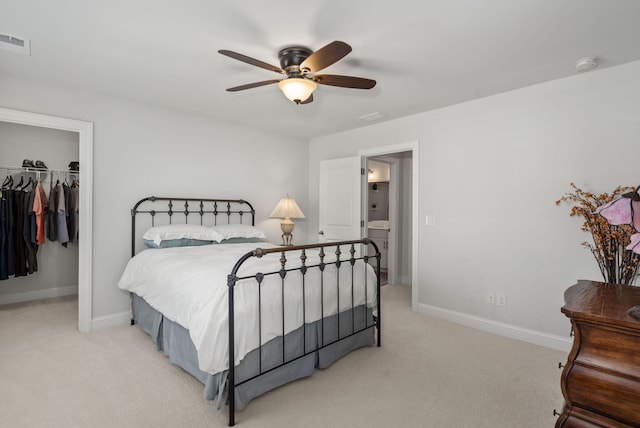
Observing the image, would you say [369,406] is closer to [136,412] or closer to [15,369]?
[136,412]

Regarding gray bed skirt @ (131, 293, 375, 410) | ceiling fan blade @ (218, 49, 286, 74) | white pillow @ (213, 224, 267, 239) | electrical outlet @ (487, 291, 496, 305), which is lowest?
gray bed skirt @ (131, 293, 375, 410)

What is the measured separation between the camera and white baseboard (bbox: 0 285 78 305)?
162 inches

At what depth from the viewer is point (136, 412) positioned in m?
2.01

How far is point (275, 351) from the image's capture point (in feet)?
7.32

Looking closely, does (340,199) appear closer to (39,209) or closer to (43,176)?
(39,209)

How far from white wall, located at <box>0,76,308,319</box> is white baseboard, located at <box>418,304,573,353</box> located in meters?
2.89

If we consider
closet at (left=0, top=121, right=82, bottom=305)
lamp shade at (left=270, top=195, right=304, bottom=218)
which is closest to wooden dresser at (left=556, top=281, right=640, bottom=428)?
lamp shade at (left=270, top=195, right=304, bottom=218)

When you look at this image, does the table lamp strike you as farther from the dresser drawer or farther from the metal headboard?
the dresser drawer

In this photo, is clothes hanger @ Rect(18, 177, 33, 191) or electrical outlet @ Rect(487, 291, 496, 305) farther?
clothes hanger @ Rect(18, 177, 33, 191)

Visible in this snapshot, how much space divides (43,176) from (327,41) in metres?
4.23

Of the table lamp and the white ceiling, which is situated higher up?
the white ceiling

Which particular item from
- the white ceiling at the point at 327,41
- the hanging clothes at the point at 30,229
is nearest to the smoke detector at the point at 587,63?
the white ceiling at the point at 327,41

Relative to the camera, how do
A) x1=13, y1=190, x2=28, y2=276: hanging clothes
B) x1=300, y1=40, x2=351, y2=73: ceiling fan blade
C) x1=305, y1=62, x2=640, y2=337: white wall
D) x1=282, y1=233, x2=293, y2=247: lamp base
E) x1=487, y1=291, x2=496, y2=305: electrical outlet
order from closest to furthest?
1. x1=300, y1=40, x2=351, y2=73: ceiling fan blade
2. x1=305, y1=62, x2=640, y2=337: white wall
3. x1=487, y1=291, x2=496, y2=305: electrical outlet
4. x1=13, y1=190, x2=28, y2=276: hanging clothes
5. x1=282, y1=233, x2=293, y2=247: lamp base

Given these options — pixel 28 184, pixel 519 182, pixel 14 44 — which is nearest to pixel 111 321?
pixel 28 184
